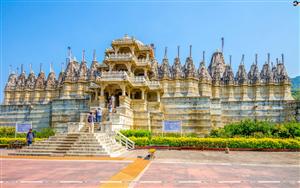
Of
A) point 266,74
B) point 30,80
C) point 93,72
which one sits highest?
point 93,72

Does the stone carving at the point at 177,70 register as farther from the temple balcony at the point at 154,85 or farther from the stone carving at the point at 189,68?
the temple balcony at the point at 154,85

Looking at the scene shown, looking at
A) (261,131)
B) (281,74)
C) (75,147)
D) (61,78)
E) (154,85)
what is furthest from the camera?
(61,78)

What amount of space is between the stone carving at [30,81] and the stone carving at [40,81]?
3.69 ft

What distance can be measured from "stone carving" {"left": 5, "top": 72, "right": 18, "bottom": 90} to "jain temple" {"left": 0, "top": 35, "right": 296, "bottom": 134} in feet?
0.51

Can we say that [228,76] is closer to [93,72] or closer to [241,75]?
[241,75]

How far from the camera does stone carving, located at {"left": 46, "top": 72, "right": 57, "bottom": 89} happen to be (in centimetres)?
4527

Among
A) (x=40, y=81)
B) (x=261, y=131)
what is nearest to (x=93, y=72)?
(x=40, y=81)

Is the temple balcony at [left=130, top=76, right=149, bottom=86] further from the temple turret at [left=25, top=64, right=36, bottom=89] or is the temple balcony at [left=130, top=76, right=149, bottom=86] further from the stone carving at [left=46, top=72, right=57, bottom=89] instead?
the temple turret at [left=25, top=64, right=36, bottom=89]

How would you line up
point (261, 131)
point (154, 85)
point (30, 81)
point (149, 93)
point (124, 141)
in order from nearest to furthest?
point (124, 141)
point (261, 131)
point (154, 85)
point (149, 93)
point (30, 81)

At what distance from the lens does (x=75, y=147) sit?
17391 millimetres

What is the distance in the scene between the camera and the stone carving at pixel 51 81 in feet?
149

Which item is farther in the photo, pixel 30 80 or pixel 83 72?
pixel 30 80

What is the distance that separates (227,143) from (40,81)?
35.9 meters

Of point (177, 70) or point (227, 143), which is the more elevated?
point (177, 70)
